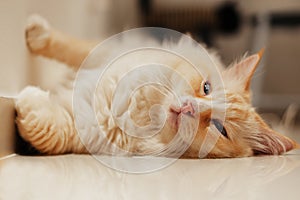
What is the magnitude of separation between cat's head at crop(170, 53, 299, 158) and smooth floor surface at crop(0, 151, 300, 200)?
0.02 m

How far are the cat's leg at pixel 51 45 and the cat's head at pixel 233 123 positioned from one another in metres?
0.47

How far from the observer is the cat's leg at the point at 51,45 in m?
1.15

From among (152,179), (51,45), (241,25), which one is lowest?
(152,179)

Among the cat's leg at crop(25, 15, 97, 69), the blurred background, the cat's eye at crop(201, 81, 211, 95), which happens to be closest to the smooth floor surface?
the cat's eye at crop(201, 81, 211, 95)

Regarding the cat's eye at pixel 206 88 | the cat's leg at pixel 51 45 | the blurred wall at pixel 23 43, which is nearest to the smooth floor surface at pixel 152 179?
the cat's eye at pixel 206 88

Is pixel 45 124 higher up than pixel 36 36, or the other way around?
pixel 36 36

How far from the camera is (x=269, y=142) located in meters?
0.87

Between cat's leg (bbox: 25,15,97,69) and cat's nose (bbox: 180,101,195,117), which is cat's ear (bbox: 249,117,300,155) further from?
cat's leg (bbox: 25,15,97,69)

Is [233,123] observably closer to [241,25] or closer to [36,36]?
[36,36]

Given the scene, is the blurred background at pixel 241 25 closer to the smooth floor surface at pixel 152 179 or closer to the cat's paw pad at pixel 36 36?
the cat's paw pad at pixel 36 36

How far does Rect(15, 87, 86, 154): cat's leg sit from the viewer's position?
0.85 metres

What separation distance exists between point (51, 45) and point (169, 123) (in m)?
0.53

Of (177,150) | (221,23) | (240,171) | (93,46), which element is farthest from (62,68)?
(221,23)

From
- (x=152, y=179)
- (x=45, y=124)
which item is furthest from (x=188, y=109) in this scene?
(x=45, y=124)
